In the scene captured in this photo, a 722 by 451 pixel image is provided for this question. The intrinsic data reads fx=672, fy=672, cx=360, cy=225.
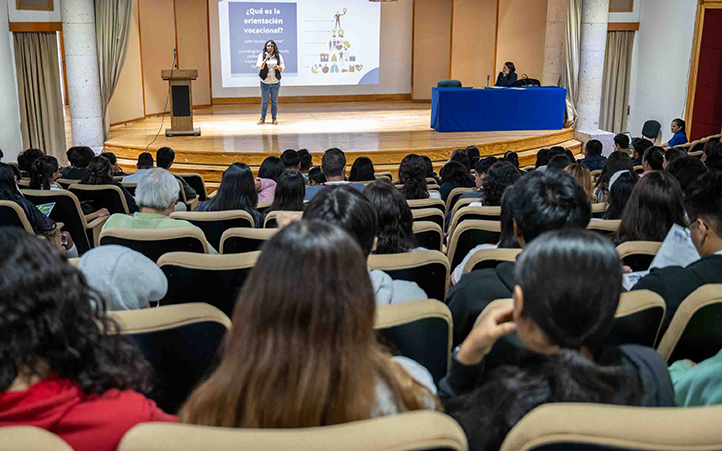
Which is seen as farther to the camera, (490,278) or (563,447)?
(490,278)

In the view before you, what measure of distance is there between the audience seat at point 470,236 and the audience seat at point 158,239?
1145mm

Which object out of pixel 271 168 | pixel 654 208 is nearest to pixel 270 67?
pixel 271 168

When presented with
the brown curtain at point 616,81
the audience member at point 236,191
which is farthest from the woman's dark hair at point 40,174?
the brown curtain at point 616,81

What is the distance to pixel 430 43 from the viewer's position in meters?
14.2

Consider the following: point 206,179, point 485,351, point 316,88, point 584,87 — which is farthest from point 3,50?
point 485,351

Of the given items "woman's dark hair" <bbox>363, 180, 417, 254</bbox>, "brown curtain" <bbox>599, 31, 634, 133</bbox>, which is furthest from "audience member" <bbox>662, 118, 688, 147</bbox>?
"woman's dark hair" <bbox>363, 180, 417, 254</bbox>

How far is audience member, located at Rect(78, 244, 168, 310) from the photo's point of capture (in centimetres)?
190

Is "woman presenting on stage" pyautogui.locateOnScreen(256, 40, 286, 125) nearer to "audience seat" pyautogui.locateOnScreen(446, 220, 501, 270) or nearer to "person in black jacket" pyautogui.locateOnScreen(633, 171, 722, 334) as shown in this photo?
"audience seat" pyautogui.locateOnScreen(446, 220, 501, 270)

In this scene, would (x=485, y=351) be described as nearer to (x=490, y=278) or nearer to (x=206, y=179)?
(x=490, y=278)

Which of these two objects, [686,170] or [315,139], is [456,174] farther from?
[315,139]

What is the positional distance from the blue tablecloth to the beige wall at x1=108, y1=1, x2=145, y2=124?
5.11 meters

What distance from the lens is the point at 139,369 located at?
4.55 feet

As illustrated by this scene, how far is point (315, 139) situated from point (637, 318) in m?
7.99

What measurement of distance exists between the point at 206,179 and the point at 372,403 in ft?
25.0
